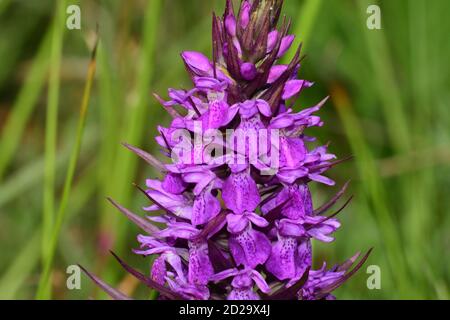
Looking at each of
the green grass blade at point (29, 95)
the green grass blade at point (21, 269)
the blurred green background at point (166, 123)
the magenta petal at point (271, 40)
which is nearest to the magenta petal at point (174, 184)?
the magenta petal at point (271, 40)

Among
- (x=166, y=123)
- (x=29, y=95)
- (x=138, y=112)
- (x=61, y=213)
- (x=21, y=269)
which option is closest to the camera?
(x=61, y=213)

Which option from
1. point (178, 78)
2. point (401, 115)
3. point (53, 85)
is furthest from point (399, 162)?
point (53, 85)

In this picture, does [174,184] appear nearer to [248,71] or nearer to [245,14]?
[248,71]

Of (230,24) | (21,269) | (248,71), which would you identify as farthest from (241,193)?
(21,269)

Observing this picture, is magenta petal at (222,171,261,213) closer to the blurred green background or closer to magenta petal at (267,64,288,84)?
magenta petal at (267,64,288,84)

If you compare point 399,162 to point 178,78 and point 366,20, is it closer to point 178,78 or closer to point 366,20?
point 366,20

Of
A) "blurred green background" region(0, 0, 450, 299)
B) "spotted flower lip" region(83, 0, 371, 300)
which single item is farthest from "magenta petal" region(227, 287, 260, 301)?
"blurred green background" region(0, 0, 450, 299)

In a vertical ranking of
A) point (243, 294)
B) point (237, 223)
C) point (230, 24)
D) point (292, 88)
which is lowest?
point (243, 294)
